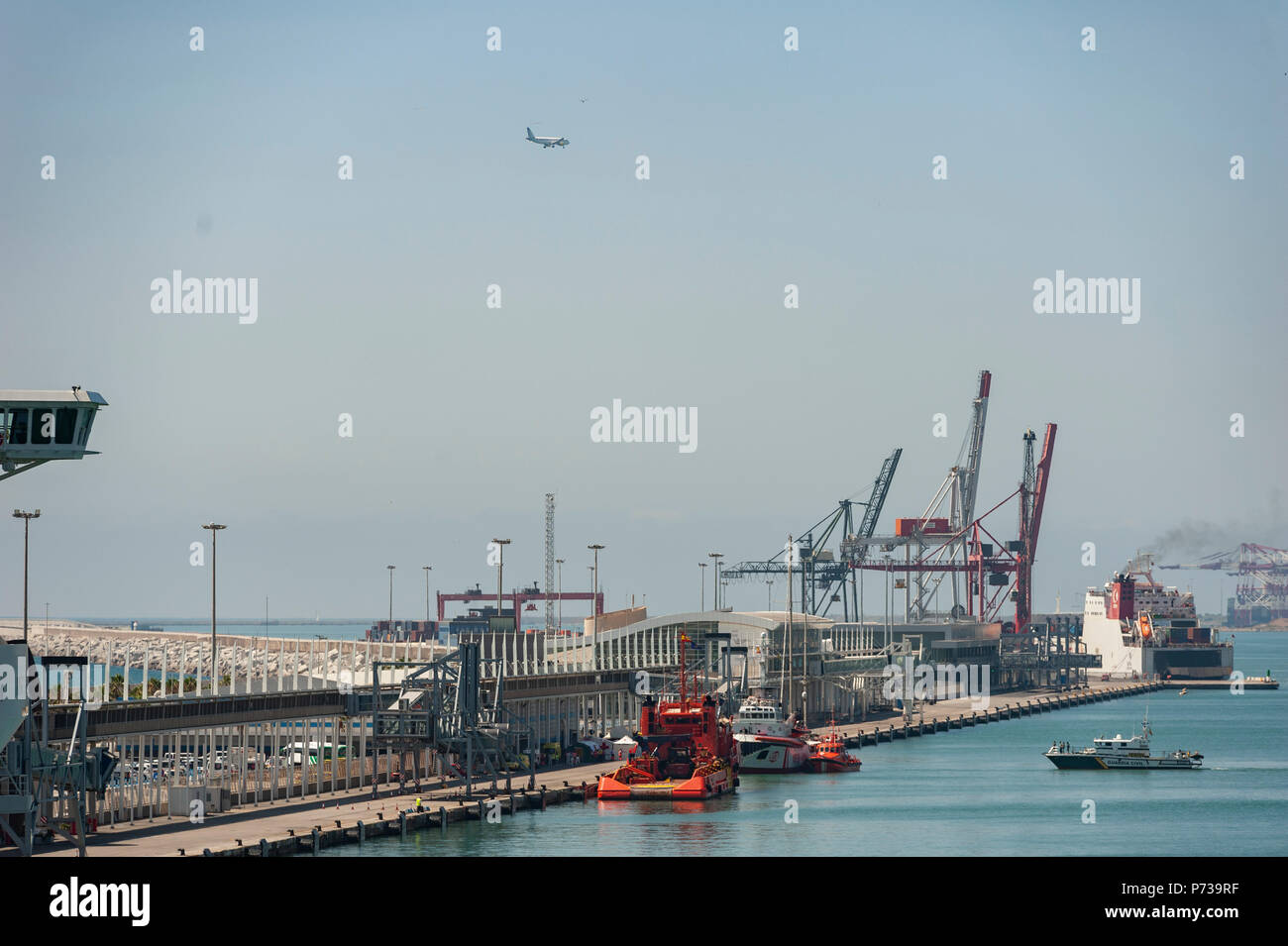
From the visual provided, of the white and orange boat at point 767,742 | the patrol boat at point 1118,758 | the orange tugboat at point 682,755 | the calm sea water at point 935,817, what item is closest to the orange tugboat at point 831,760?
the white and orange boat at point 767,742

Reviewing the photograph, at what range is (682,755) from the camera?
3853 inches

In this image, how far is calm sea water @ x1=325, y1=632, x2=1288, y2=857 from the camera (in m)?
76.1

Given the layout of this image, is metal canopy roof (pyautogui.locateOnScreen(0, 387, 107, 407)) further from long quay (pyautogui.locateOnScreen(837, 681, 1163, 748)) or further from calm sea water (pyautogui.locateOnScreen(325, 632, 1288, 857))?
long quay (pyautogui.locateOnScreen(837, 681, 1163, 748))

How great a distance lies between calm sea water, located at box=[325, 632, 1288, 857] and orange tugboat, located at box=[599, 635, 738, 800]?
5.10ft

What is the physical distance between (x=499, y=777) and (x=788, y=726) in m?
27.2

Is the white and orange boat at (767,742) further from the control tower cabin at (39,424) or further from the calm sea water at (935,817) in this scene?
the control tower cabin at (39,424)

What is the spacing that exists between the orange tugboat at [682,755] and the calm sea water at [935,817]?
5.10ft

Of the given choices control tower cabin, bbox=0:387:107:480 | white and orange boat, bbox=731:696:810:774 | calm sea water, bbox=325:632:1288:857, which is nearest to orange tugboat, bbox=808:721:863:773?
white and orange boat, bbox=731:696:810:774

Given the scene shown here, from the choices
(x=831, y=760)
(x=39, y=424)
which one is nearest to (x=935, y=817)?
(x=831, y=760)

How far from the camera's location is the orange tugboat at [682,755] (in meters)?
93.6
